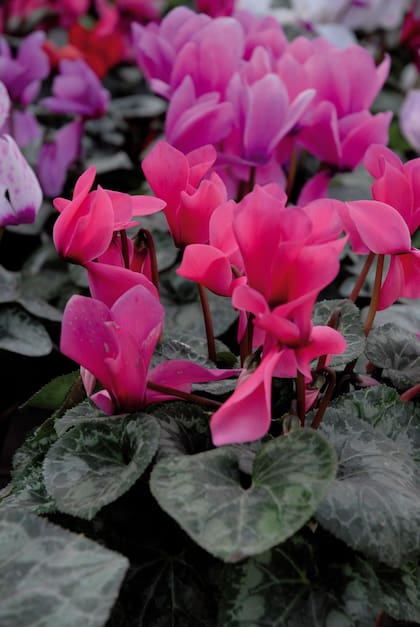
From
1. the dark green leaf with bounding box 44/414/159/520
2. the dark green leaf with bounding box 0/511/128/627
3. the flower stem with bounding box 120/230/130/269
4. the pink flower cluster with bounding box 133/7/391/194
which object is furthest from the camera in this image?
the pink flower cluster with bounding box 133/7/391/194

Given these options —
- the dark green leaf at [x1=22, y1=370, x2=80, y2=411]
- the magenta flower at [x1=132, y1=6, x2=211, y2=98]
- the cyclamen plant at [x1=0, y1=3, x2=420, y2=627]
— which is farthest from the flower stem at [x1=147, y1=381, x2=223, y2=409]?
the magenta flower at [x1=132, y1=6, x2=211, y2=98]

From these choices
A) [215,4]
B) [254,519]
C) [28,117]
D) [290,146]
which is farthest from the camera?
[215,4]

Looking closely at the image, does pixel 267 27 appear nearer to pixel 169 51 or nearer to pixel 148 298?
pixel 169 51

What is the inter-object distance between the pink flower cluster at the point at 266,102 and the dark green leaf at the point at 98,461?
1.48 feet

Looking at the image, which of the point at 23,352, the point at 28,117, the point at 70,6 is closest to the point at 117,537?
the point at 23,352

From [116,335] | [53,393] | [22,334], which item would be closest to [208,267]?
[116,335]

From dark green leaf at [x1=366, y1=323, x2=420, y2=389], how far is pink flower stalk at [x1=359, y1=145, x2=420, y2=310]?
7 cm

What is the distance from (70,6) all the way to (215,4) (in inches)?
23.6

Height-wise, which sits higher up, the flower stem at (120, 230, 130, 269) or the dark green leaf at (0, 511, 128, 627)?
the flower stem at (120, 230, 130, 269)

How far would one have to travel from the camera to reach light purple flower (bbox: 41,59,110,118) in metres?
1.47

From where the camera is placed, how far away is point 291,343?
0.59 m

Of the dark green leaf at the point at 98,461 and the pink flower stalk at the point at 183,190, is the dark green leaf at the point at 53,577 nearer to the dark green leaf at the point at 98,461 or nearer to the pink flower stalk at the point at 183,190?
the dark green leaf at the point at 98,461

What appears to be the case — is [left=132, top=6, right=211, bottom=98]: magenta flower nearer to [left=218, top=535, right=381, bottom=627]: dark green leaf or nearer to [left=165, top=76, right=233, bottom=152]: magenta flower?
[left=165, top=76, right=233, bottom=152]: magenta flower

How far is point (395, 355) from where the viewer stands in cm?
82
